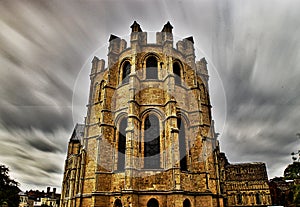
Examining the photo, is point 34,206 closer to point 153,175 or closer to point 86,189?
point 86,189

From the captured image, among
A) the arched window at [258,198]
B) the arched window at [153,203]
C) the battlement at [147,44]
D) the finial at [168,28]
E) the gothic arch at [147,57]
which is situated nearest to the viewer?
the arched window at [153,203]

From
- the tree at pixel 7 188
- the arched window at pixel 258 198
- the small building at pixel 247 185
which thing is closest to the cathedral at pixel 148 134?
the tree at pixel 7 188

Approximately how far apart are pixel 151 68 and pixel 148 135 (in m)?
6.15

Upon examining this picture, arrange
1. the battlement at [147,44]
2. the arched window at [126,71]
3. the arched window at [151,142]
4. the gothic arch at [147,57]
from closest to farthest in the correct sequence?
the arched window at [151,142] → the gothic arch at [147,57] → the arched window at [126,71] → the battlement at [147,44]

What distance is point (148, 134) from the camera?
17.3m

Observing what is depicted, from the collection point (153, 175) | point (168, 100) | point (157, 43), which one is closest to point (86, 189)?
point (153, 175)

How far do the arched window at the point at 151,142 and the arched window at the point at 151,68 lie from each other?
3752mm

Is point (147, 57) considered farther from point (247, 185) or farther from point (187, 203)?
point (247, 185)

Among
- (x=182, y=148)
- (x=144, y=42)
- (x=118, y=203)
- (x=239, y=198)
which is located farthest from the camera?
(x=239, y=198)

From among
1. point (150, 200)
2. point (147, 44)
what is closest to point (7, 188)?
point (150, 200)

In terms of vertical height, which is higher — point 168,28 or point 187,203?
point 168,28

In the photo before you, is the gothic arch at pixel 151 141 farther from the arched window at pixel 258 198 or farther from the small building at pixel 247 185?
the arched window at pixel 258 198

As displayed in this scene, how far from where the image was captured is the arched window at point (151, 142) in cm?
1655

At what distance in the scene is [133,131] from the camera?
632 inches
